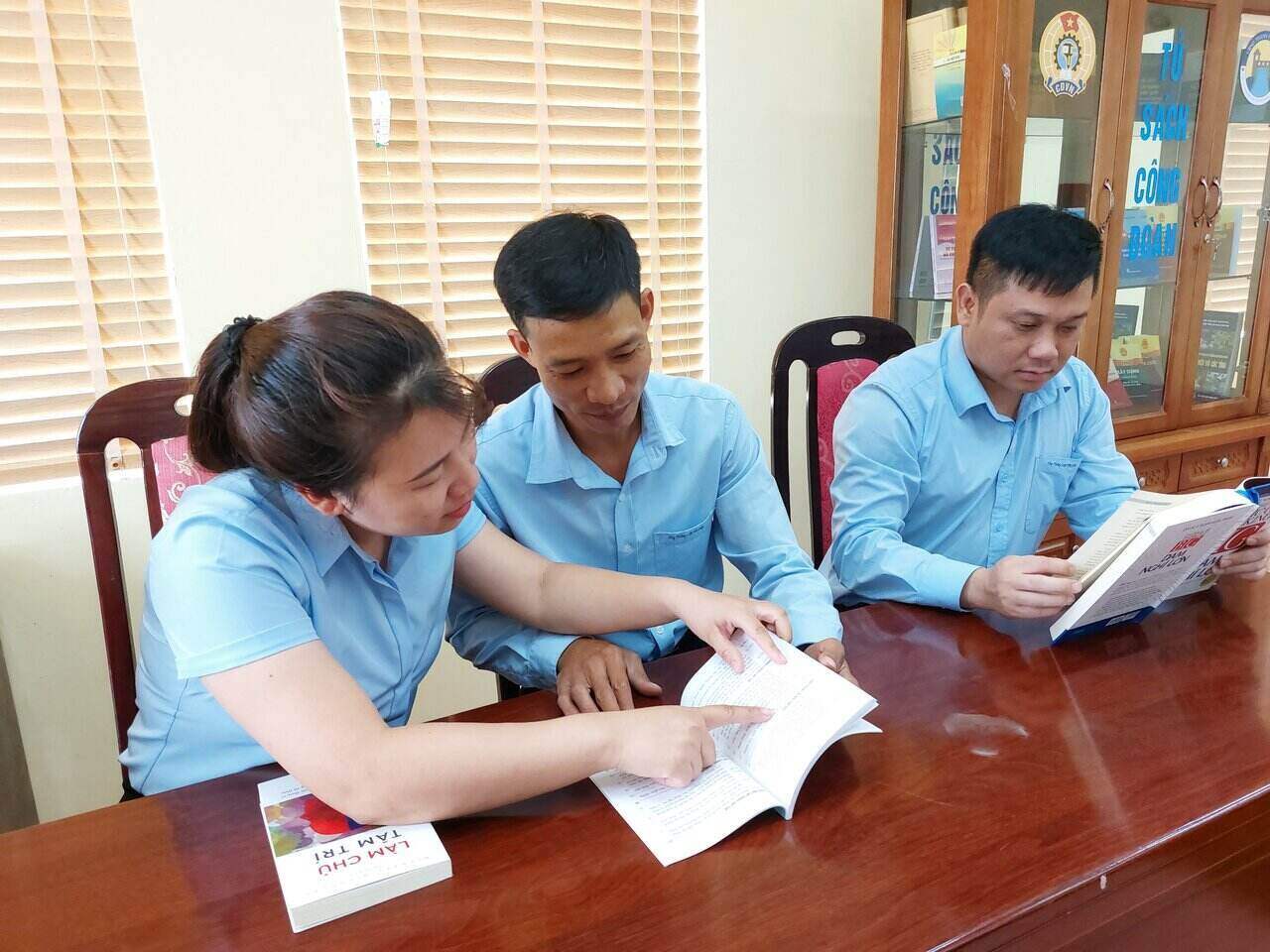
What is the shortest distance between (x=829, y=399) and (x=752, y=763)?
1.03 metres

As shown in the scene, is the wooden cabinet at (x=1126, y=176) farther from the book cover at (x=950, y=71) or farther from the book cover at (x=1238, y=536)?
the book cover at (x=1238, y=536)

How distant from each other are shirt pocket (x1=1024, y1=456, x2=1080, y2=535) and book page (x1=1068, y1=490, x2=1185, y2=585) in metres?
0.35

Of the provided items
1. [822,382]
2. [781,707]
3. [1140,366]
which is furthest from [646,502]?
[1140,366]

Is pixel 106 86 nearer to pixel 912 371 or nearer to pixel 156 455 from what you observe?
pixel 156 455

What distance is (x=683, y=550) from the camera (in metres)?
1.34

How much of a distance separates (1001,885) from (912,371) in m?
0.97

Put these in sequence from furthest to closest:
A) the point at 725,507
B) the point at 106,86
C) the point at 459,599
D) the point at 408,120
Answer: the point at 408,120 < the point at 106,86 < the point at 725,507 < the point at 459,599

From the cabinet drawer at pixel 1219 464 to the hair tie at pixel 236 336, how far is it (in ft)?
8.64

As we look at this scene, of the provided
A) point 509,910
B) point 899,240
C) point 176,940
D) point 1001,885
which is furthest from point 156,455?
point 899,240

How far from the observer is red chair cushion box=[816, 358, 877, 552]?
1.70 meters

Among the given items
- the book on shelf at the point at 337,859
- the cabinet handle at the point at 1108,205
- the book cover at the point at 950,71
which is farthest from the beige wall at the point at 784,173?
the book on shelf at the point at 337,859

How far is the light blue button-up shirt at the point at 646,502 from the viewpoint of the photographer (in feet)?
4.00

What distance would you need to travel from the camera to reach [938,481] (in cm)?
145

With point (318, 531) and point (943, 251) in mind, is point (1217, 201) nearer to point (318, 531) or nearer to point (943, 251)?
point (943, 251)
